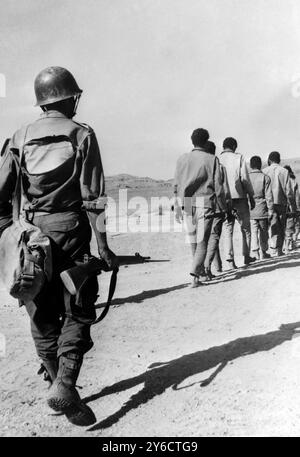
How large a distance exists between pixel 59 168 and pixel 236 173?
6749 millimetres

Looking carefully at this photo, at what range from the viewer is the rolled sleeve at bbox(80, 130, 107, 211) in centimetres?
414

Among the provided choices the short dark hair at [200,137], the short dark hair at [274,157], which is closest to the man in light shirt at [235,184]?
the short dark hair at [200,137]

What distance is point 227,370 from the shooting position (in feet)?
16.0

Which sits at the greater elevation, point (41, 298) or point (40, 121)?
point (40, 121)

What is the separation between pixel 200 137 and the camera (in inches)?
356

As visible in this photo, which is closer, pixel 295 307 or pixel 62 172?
pixel 62 172

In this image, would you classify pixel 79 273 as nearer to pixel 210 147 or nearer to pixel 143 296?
pixel 143 296

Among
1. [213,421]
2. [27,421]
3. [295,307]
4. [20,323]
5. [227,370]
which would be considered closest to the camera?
[213,421]

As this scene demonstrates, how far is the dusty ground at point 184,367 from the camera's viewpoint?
4.07 meters

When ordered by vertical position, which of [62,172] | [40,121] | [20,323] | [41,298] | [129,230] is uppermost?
[40,121]

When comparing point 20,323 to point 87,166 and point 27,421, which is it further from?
point 87,166
